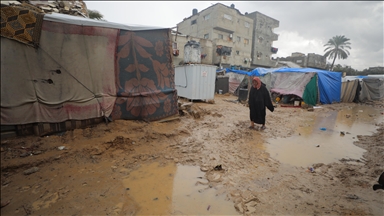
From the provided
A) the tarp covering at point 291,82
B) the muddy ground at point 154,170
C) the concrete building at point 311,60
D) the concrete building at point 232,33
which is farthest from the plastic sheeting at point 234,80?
the concrete building at point 311,60

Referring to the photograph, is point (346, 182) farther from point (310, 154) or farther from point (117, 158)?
point (117, 158)

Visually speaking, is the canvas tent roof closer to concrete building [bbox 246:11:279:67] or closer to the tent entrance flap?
the tent entrance flap

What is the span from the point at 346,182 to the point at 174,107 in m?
3.86

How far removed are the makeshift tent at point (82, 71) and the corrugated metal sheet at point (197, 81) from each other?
395 centimetres

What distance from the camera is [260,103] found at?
5039mm

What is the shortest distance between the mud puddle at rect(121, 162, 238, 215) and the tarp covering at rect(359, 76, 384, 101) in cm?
1800

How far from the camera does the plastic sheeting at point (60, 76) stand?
2.39 metres

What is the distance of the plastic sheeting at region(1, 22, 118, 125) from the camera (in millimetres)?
2387

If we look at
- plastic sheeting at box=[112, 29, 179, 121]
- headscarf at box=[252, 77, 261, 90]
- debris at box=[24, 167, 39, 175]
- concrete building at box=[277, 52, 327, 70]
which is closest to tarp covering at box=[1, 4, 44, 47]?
plastic sheeting at box=[112, 29, 179, 121]

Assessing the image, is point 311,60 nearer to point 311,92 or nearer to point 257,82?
point 311,92

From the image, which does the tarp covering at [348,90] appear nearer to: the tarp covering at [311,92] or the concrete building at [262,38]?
the tarp covering at [311,92]

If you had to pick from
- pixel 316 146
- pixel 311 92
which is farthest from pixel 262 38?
pixel 316 146

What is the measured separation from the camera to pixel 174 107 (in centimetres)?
498

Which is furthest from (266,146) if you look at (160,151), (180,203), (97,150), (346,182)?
(97,150)
